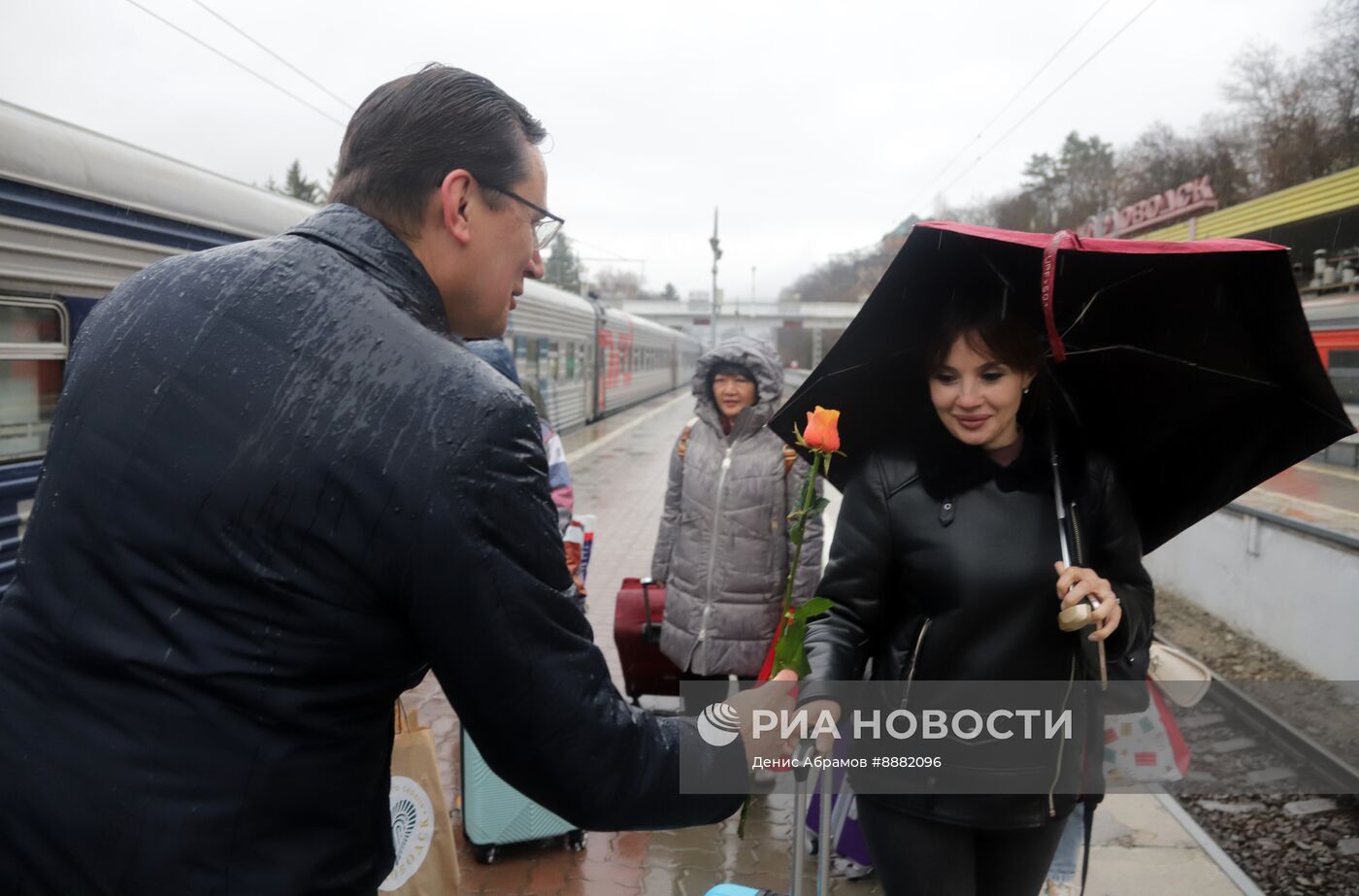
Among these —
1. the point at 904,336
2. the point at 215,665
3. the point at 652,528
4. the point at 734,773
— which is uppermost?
the point at 904,336

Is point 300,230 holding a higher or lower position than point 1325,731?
higher

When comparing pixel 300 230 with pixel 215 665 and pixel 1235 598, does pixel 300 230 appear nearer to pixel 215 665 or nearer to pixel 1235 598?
pixel 215 665

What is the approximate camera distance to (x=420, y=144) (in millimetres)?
1331

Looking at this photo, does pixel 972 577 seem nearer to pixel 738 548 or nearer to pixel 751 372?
pixel 738 548

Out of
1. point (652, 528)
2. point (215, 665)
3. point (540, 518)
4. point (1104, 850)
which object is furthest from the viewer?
point (652, 528)

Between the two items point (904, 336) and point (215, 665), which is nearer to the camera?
point (215, 665)

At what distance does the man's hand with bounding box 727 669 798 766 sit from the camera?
62.1 inches

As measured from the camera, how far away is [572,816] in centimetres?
130

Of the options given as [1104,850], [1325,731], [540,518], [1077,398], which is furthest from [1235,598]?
[540,518]

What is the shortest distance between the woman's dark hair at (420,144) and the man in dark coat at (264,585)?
4.5 inches

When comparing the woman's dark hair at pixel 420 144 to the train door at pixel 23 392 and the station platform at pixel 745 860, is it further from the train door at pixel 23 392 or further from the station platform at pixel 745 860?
the train door at pixel 23 392

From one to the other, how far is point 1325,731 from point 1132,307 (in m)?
4.02

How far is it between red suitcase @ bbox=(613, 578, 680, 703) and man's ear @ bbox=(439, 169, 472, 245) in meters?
3.12

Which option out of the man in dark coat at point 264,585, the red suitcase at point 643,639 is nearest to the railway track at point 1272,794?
the red suitcase at point 643,639
